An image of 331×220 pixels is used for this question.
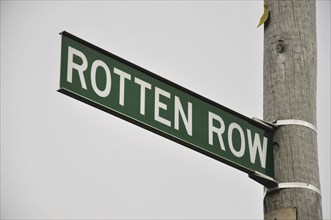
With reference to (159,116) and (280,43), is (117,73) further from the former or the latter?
(280,43)

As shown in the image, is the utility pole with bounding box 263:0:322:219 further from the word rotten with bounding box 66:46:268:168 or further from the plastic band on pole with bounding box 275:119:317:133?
the word rotten with bounding box 66:46:268:168

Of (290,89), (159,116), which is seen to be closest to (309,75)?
(290,89)

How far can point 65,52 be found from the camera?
4270 millimetres

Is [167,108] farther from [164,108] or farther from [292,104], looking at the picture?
[292,104]

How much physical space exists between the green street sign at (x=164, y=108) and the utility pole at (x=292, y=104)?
89 millimetres

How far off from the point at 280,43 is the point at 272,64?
132 millimetres

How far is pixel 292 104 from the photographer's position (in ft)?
16.1

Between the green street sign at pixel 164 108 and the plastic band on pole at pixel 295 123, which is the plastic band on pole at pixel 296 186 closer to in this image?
the green street sign at pixel 164 108

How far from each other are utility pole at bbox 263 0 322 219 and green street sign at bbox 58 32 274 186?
89mm

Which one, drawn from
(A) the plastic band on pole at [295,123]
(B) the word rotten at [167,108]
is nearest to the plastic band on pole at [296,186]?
(B) the word rotten at [167,108]

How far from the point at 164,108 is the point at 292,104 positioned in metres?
0.75

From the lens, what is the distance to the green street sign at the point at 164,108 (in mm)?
4320

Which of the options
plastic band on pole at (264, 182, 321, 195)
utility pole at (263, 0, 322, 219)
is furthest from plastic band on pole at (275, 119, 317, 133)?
plastic band on pole at (264, 182, 321, 195)

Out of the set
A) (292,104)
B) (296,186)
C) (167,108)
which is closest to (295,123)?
(292,104)
